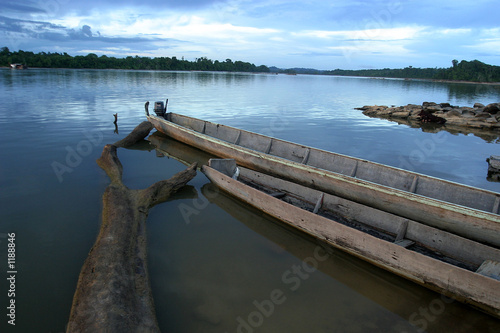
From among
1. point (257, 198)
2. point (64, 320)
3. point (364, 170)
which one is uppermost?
point (364, 170)

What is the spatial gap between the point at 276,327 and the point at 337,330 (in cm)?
75

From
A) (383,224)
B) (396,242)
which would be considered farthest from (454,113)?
(396,242)

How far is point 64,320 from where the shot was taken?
356 cm

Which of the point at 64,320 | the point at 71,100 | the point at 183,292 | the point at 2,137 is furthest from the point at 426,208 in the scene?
the point at 71,100

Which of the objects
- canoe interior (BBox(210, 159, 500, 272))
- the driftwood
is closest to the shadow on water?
canoe interior (BBox(210, 159, 500, 272))

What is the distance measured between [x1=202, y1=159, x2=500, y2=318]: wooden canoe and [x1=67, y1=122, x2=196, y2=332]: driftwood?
2.25 m

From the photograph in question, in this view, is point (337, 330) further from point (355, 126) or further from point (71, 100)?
point (71, 100)

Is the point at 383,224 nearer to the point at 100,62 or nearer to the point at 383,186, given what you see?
the point at 383,186

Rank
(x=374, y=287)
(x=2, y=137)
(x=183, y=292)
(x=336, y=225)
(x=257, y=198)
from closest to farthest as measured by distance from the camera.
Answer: (x=183, y=292) → (x=374, y=287) → (x=336, y=225) → (x=257, y=198) → (x=2, y=137)

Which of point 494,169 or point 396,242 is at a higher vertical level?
point 494,169

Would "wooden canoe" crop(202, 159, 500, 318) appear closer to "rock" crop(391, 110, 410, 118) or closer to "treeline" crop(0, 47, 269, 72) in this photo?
"rock" crop(391, 110, 410, 118)

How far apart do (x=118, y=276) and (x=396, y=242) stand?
165 inches

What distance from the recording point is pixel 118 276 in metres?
3.67

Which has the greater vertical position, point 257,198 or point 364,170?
point 364,170
